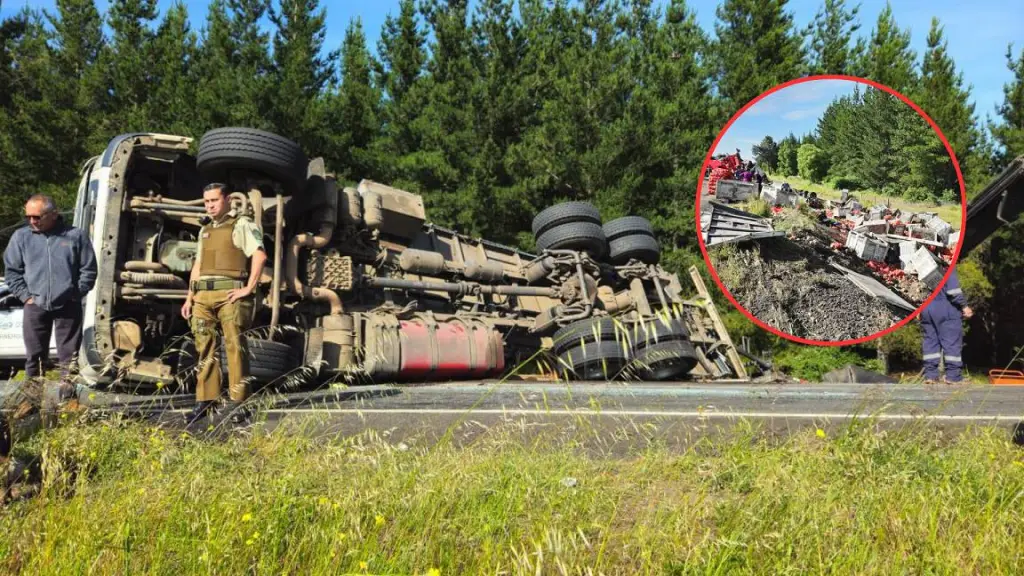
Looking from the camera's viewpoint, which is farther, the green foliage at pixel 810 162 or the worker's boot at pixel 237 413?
the green foliage at pixel 810 162

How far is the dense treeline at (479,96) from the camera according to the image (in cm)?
1612

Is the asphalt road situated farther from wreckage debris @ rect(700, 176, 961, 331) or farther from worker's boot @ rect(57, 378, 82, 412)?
wreckage debris @ rect(700, 176, 961, 331)

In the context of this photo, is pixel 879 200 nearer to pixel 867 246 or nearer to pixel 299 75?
pixel 867 246

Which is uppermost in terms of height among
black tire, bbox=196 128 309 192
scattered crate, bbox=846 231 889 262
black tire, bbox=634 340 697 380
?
black tire, bbox=196 128 309 192

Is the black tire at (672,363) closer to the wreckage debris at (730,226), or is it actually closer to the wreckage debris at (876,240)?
the wreckage debris at (730,226)

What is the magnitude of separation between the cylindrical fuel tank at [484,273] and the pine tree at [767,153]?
4.52 meters

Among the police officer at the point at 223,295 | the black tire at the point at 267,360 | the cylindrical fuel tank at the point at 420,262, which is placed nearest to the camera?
the police officer at the point at 223,295

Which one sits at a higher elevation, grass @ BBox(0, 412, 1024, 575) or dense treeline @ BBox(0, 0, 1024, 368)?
dense treeline @ BBox(0, 0, 1024, 368)

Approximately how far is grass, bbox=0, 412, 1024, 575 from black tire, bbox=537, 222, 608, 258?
591 centimetres

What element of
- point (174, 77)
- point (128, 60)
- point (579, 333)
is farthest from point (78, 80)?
point (579, 333)

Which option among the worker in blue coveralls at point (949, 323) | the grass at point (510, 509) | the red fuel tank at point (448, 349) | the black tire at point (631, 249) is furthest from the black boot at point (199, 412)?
the worker in blue coveralls at point (949, 323)

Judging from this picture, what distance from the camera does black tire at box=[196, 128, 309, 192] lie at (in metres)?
5.94

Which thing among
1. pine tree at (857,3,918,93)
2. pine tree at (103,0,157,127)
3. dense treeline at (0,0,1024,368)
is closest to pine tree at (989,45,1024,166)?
dense treeline at (0,0,1024,368)

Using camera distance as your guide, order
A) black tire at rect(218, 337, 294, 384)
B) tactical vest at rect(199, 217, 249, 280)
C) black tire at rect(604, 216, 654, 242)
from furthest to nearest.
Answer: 1. black tire at rect(604, 216, 654, 242)
2. black tire at rect(218, 337, 294, 384)
3. tactical vest at rect(199, 217, 249, 280)
